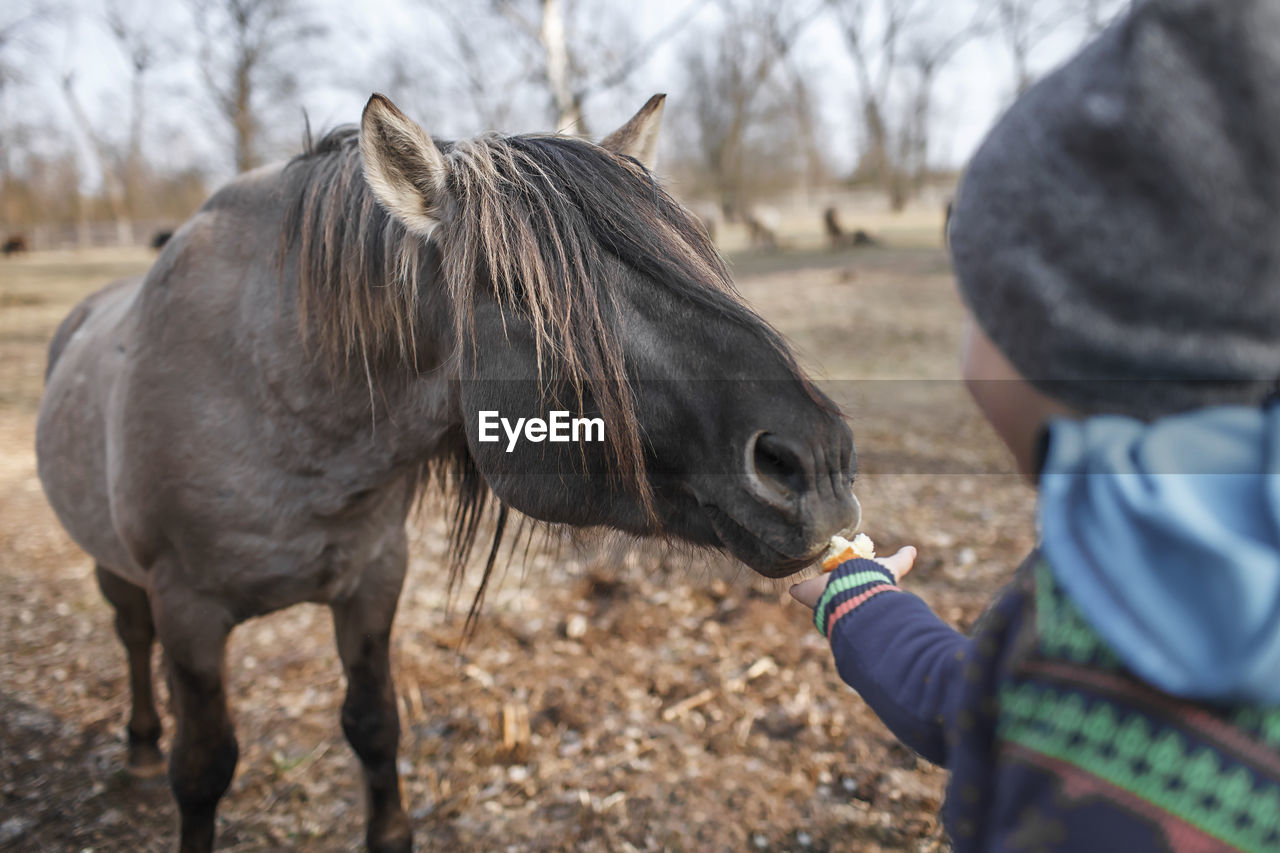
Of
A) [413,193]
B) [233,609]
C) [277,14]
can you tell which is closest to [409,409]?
[413,193]

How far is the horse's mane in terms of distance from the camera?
5.60 feet

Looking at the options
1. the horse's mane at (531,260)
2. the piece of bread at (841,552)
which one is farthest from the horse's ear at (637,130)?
the piece of bread at (841,552)

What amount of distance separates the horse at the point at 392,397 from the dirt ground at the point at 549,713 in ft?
1.05

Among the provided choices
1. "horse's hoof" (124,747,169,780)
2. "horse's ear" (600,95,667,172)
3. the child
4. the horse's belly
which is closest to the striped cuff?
the child

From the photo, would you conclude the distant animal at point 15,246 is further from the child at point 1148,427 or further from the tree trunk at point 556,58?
the child at point 1148,427

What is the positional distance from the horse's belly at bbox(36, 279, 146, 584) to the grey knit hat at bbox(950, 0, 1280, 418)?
112 inches

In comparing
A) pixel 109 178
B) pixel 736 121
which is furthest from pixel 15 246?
pixel 736 121

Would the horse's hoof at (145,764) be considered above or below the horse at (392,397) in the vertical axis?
below

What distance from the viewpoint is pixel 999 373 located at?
38.3 inches

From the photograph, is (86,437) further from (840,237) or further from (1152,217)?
(840,237)

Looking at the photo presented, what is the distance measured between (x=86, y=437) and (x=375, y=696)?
1.50 metres

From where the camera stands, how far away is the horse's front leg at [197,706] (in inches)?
94.4

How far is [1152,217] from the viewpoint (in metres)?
0.79

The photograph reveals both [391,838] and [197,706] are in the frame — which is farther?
[391,838]
